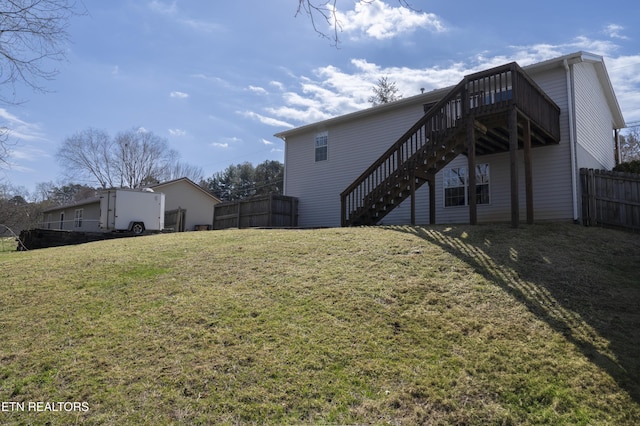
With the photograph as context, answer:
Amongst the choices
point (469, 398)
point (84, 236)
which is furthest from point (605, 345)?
point (84, 236)

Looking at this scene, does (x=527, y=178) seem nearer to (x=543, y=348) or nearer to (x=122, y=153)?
(x=543, y=348)

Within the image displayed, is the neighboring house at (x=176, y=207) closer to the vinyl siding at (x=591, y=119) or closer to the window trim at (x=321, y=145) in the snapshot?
the window trim at (x=321, y=145)

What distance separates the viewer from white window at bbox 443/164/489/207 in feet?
40.7

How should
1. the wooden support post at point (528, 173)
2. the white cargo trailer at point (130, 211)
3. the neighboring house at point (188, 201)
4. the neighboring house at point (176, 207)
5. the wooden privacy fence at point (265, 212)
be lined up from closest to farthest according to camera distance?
the wooden support post at point (528, 173) → the wooden privacy fence at point (265, 212) → the white cargo trailer at point (130, 211) → the neighboring house at point (176, 207) → the neighboring house at point (188, 201)

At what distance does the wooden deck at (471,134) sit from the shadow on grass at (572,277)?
1.19 meters

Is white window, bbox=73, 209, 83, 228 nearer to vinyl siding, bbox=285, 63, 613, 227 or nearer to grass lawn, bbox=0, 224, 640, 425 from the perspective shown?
vinyl siding, bbox=285, 63, 613, 227

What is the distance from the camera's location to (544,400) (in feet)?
10.8

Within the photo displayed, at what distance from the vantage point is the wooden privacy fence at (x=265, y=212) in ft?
53.2

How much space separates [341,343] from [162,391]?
1688 millimetres

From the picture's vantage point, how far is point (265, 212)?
16.4 m

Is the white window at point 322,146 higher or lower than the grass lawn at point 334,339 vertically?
higher

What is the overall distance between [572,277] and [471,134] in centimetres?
457

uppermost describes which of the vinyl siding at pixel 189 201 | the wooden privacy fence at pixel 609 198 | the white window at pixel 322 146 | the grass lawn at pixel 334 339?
the white window at pixel 322 146

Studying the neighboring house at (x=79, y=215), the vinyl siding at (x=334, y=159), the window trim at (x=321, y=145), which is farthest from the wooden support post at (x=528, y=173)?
the neighboring house at (x=79, y=215)
